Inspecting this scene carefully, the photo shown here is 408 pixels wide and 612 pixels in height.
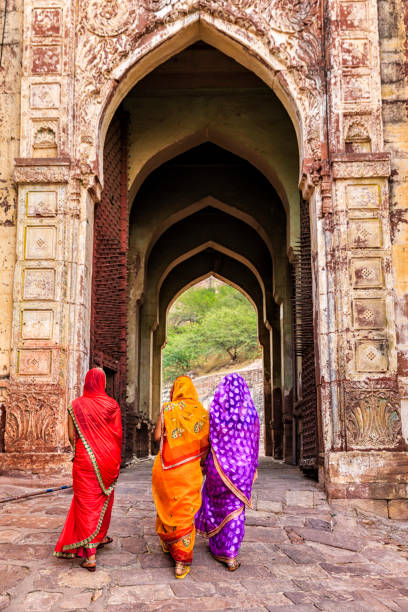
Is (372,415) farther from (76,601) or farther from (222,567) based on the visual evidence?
(76,601)

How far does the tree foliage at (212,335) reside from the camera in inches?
1336

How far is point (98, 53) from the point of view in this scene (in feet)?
23.4

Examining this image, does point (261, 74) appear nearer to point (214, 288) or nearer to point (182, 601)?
point (182, 601)

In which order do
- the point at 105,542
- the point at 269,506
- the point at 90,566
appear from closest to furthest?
the point at 90,566 → the point at 105,542 → the point at 269,506

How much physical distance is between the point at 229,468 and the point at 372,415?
2.58 m

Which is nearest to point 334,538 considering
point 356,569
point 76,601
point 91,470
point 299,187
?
point 356,569

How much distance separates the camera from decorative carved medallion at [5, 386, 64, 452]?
6.24 metres

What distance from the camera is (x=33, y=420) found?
6.29 m

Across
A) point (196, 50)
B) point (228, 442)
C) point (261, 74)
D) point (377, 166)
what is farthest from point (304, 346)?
point (196, 50)

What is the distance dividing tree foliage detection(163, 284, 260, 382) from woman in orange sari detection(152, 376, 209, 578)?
95.0 feet

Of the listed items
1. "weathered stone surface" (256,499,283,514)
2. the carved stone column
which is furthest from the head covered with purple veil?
the carved stone column

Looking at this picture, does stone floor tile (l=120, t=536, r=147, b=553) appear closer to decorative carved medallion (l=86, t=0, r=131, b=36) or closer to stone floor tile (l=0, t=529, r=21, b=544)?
stone floor tile (l=0, t=529, r=21, b=544)

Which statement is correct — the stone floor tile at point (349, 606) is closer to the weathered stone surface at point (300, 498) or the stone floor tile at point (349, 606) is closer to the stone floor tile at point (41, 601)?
the stone floor tile at point (41, 601)

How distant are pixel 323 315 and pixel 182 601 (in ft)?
12.3
